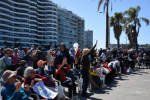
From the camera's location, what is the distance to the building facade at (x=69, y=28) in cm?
9725

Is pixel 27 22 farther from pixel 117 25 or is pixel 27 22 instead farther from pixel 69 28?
pixel 117 25

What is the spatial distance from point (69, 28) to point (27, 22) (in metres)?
32.4

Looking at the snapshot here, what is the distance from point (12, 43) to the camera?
240 feet

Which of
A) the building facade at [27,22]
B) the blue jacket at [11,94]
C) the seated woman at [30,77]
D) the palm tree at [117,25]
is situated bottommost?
the blue jacket at [11,94]

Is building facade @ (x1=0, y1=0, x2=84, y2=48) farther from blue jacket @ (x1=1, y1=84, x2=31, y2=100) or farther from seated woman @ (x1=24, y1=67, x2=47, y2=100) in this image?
blue jacket @ (x1=1, y1=84, x2=31, y2=100)

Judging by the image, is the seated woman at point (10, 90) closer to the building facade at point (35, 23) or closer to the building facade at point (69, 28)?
the building facade at point (35, 23)

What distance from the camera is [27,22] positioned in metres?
80.4

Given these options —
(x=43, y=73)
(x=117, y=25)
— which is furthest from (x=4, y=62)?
(x=117, y=25)

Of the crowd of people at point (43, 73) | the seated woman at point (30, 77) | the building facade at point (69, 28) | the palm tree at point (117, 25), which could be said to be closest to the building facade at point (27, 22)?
the building facade at point (69, 28)

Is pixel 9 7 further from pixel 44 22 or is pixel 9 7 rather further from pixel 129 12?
pixel 129 12

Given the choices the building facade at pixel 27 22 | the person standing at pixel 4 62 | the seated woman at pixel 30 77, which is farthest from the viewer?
the building facade at pixel 27 22

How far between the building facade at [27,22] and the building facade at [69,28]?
5.86m

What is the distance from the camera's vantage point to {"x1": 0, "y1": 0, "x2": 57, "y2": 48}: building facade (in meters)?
71.6

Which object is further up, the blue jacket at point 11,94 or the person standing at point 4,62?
the person standing at point 4,62
